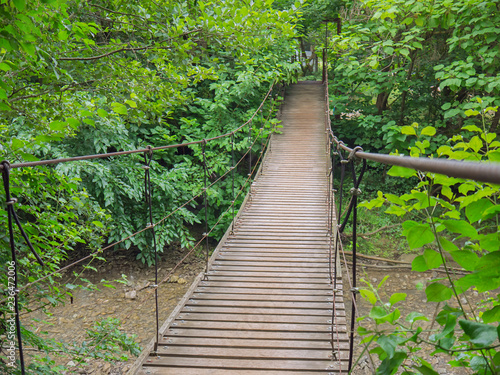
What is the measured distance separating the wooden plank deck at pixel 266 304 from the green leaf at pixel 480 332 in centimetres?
108

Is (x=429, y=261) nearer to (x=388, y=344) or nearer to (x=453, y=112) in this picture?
(x=388, y=344)

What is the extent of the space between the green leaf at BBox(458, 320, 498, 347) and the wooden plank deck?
1082mm

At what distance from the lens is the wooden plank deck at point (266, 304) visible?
72.5 inches

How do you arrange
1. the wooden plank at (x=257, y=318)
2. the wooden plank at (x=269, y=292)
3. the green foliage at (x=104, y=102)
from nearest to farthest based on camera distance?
the green foliage at (x=104, y=102), the wooden plank at (x=257, y=318), the wooden plank at (x=269, y=292)

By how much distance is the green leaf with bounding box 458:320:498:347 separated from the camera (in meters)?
0.51

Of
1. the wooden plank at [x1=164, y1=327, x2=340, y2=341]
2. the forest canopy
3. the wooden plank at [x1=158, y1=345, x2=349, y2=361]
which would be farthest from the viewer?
the wooden plank at [x1=164, y1=327, x2=340, y2=341]

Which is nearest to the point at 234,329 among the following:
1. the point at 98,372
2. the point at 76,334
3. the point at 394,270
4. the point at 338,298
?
the point at 338,298

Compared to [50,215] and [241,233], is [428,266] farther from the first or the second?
[241,233]

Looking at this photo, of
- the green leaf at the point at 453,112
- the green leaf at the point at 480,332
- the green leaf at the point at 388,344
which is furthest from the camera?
the green leaf at the point at 453,112

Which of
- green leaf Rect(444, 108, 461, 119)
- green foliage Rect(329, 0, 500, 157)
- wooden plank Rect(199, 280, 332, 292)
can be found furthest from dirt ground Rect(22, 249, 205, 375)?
green leaf Rect(444, 108, 461, 119)

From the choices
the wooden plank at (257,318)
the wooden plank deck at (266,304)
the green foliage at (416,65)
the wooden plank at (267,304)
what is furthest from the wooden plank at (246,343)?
the green foliage at (416,65)

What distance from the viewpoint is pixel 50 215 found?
1969mm

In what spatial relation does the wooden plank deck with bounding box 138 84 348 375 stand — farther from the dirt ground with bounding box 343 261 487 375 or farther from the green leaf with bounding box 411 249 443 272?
the dirt ground with bounding box 343 261 487 375

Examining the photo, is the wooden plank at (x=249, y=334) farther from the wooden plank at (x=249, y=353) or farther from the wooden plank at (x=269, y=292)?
the wooden plank at (x=269, y=292)
